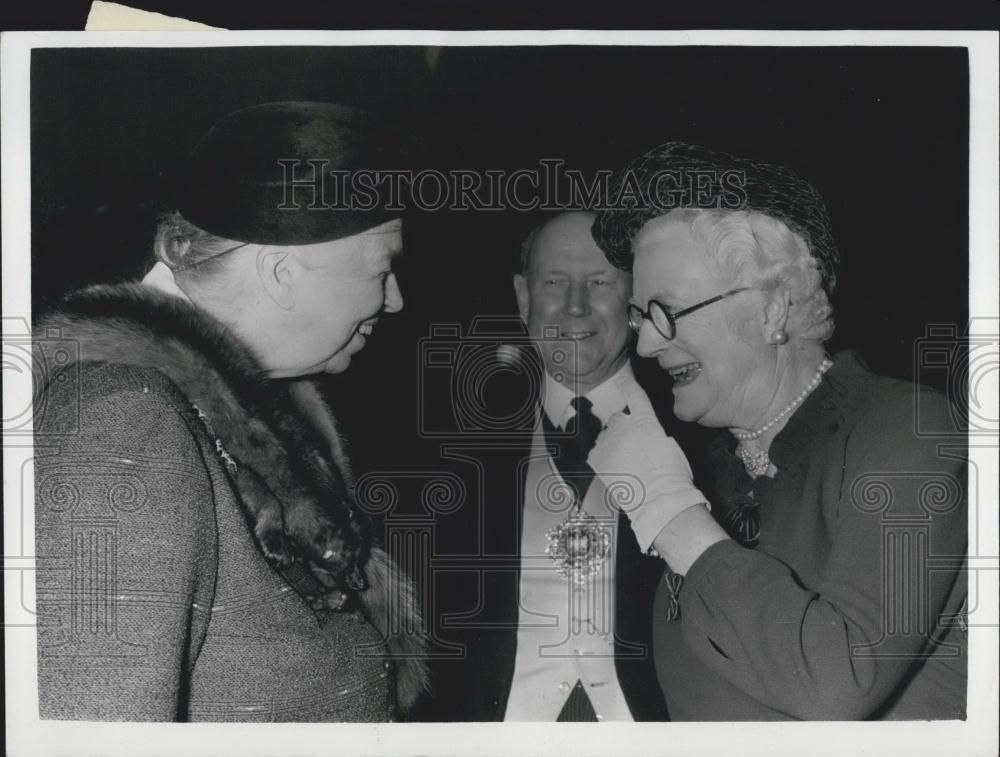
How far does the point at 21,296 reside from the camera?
1.65 meters

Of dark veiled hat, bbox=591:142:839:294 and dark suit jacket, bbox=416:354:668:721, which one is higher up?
dark veiled hat, bbox=591:142:839:294

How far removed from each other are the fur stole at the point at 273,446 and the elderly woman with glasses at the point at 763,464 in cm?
41

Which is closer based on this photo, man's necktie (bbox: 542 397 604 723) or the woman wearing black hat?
the woman wearing black hat

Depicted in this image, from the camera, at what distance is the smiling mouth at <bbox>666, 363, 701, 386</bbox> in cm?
161

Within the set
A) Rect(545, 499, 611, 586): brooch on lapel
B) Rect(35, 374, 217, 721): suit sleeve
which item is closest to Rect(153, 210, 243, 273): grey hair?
Rect(35, 374, 217, 721): suit sleeve

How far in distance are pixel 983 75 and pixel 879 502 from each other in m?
0.72

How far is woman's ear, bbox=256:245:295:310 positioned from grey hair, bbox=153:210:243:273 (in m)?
0.05

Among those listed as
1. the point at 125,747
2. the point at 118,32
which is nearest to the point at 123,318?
the point at 118,32

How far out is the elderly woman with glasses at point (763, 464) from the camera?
5.19 ft

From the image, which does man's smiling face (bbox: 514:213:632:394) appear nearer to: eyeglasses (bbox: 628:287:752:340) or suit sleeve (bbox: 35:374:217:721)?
eyeglasses (bbox: 628:287:752:340)

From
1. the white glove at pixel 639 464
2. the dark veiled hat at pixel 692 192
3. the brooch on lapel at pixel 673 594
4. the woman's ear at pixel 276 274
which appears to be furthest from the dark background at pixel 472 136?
the brooch on lapel at pixel 673 594

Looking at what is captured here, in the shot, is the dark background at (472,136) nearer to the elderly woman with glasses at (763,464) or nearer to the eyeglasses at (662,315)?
the elderly woman with glasses at (763,464)

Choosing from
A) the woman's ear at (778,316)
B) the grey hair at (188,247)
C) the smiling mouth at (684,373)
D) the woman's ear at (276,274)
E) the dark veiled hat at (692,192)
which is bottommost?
the smiling mouth at (684,373)

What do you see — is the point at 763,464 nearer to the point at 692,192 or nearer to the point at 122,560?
the point at 692,192
